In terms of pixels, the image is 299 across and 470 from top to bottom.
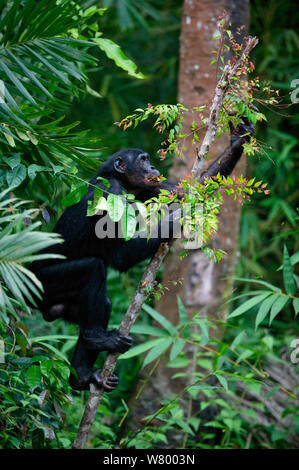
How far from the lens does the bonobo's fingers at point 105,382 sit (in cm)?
305

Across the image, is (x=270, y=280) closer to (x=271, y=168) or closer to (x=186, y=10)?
(x=271, y=168)

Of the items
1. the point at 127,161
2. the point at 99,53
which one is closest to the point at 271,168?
the point at 99,53

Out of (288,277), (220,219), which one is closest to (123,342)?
(288,277)

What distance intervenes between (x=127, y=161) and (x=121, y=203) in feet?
4.05

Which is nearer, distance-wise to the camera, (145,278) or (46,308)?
(145,278)

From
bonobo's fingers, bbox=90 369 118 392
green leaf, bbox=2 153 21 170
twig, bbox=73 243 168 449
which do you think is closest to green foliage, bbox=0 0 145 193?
green leaf, bbox=2 153 21 170

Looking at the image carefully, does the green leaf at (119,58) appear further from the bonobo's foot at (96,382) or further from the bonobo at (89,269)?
the bonobo's foot at (96,382)

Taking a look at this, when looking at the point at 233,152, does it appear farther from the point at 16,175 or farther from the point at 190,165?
the point at 190,165

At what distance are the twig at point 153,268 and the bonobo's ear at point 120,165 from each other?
83cm

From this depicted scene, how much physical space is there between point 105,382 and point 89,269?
620 mm

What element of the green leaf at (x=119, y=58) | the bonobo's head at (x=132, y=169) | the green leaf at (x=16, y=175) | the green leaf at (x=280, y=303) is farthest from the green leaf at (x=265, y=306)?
the green leaf at (x=119, y=58)

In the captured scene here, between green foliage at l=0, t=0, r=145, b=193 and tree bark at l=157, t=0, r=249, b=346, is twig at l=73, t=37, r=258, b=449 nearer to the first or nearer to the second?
green foliage at l=0, t=0, r=145, b=193

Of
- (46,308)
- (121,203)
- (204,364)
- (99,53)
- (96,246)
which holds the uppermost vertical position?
(99,53)

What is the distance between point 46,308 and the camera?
11.5 ft
